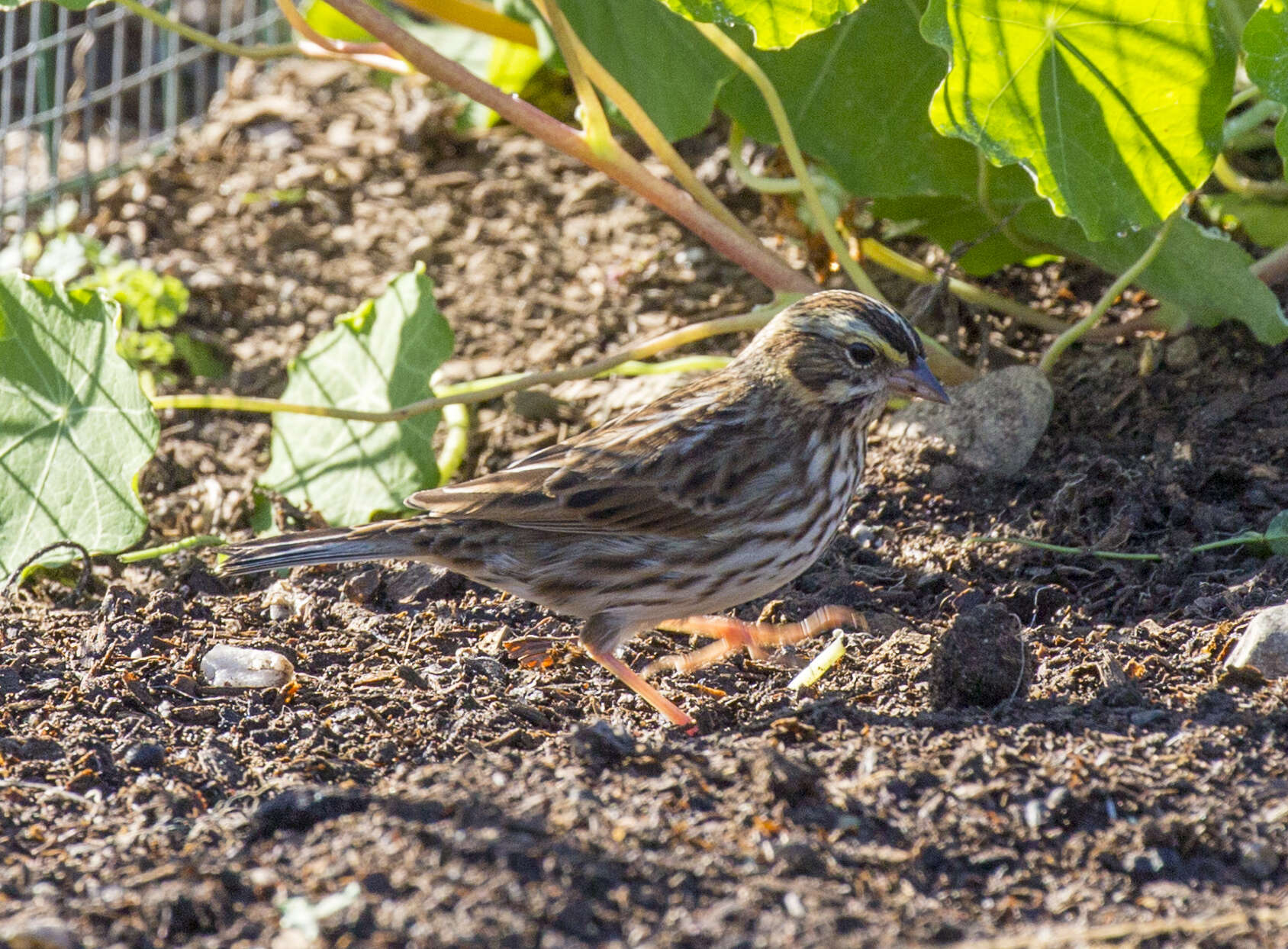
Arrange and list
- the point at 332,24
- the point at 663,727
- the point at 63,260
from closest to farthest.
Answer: the point at 663,727 < the point at 63,260 < the point at 332,24

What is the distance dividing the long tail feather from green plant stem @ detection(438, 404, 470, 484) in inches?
48.7

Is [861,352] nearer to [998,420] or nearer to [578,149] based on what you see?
[998,420]

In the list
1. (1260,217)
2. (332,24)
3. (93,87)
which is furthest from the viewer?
(93,87)

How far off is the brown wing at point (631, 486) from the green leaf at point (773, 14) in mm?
1241

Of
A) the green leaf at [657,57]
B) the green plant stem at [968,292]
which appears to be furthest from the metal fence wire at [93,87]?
the green plant stem at [968,292]

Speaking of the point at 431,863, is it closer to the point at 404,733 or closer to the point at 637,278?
the point at 404,733

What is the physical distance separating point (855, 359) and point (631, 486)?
821 mm

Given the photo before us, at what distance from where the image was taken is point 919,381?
482cm

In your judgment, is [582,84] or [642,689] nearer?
[642,689]

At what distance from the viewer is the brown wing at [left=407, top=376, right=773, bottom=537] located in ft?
15.3

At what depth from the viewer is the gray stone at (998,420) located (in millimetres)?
5391

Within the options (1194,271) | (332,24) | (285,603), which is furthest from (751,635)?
(332,24)

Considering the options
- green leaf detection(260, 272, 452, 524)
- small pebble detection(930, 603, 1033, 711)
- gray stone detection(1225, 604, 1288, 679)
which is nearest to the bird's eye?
small pebble detection(930, 603, 1033, 711)

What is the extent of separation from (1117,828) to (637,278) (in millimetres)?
4249
